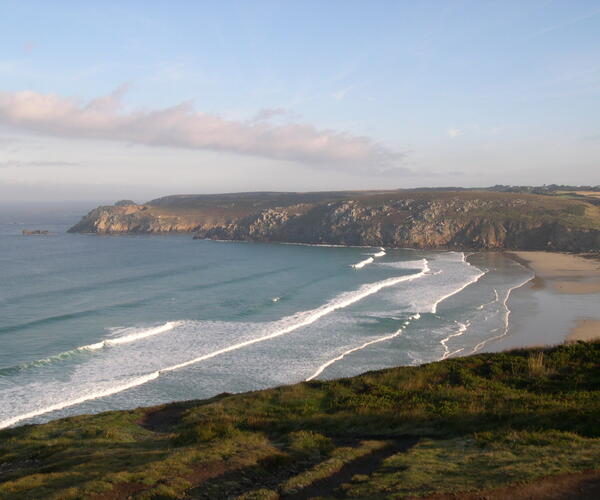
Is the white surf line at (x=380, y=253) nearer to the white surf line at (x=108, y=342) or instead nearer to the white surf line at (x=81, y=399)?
the white surf line at (x=108, y=342)

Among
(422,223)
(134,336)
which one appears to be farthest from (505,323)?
(422,223)

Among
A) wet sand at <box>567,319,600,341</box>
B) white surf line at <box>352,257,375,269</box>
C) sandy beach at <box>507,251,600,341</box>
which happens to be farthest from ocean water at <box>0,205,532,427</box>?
wet sand at <box>567,319,600,341</box>

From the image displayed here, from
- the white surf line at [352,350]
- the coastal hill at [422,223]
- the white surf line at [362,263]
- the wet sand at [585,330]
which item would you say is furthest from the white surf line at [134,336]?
the coastal hill at [422,223]

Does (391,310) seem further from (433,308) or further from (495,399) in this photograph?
(495,399)

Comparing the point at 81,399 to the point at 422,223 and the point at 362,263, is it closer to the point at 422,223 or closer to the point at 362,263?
the point at 362,263

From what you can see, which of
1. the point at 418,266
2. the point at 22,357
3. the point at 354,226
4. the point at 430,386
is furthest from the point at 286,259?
the point at 430,386

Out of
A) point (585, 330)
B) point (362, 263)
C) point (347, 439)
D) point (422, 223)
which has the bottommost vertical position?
point (585, 330)

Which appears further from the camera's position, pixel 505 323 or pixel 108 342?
pixel 505 323
